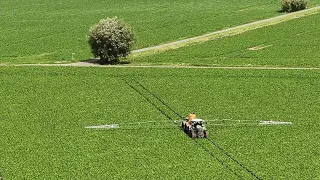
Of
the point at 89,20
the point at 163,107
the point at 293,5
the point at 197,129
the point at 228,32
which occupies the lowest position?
the point at 163,107

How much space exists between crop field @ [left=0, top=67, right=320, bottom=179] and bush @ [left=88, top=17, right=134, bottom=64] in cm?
588

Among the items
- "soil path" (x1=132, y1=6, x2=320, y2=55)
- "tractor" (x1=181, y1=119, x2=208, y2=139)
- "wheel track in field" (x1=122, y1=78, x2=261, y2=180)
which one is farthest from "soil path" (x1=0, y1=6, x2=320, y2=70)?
"tractor" (x1=181, y1=119, x2=208, y2=139)

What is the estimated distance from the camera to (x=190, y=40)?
367 ft

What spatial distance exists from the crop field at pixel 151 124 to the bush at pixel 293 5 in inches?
2074

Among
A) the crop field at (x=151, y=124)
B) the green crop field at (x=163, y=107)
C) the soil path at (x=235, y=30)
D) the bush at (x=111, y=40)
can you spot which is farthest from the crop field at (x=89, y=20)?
the crop field at (x=151, y=124)

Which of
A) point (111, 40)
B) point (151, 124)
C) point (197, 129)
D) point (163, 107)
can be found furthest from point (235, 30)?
point (197, 129)

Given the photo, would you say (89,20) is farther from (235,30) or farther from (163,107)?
(163,107)

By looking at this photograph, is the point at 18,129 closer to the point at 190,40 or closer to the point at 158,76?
the point at 158,76

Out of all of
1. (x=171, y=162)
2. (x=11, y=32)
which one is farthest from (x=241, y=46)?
(x=171, y=162)

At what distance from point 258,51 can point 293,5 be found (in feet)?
128

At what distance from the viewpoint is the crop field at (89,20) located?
108m

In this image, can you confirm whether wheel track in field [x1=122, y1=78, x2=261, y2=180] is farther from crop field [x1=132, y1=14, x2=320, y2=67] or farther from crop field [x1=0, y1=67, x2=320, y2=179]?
crop field [x1=132, y1=14, x2=320, y2=67]

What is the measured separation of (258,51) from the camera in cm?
10119

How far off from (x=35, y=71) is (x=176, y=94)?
23.0m
